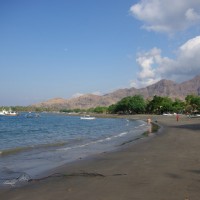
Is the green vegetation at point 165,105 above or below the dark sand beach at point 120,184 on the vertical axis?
above

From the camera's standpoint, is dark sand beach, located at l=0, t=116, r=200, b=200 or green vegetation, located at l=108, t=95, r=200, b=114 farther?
green vegetation, located at l=108, t=95, r=200, b=114

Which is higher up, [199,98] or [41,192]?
[199,98]

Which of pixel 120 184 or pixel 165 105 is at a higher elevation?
pixel 165 105

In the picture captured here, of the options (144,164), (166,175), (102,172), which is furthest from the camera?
(144,164)

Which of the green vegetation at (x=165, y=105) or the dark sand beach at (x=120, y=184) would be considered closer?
the dark sand beach at (x=120, y=184)

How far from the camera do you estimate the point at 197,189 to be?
30.2 feet

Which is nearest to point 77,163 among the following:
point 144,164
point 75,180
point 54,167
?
point 54,167

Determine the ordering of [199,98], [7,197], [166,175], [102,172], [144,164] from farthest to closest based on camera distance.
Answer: [199,98] < [144,164] < [102,172] < [166,175] < [7,197]

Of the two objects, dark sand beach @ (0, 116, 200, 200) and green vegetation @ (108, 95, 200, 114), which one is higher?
green vegetation @ (108, 95, 200, 114)

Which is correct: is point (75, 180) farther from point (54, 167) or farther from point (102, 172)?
point (54, 167)

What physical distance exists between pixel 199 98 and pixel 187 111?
11.1 meters

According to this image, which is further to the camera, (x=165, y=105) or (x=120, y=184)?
(x=165, y=105)

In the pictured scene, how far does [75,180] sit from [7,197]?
8.86 feet

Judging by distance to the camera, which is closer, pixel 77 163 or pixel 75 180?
pixel 75 180
